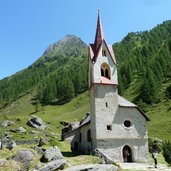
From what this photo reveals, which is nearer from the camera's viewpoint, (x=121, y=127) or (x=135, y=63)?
(x=121, y=127)

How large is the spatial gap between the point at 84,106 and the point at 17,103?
68.8 m

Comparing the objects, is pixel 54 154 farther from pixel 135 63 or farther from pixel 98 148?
pixel 135 63

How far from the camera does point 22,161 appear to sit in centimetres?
3453

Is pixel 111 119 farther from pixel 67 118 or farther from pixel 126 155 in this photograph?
pixel 67 118

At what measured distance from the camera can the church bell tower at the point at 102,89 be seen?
147 feet

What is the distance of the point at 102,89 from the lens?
153ft

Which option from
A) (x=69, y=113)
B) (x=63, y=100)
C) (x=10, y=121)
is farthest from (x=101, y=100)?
(x=63, y=100)

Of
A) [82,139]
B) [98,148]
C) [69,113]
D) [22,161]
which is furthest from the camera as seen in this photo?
[69,113]

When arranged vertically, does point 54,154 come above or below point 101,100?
below

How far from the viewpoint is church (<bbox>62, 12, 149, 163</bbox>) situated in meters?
44.4

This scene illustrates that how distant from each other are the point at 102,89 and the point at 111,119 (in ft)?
16.5

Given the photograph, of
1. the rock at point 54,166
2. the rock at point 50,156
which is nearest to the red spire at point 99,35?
the rock at point 50,156

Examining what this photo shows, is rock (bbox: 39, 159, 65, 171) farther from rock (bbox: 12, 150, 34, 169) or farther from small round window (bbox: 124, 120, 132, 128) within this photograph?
small round window (bbox: 124, 120, 132, 128)

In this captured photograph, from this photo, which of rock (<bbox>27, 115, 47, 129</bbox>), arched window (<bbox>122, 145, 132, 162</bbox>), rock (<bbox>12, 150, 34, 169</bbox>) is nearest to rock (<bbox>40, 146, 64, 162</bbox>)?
rock (<bbox>12, 150, 34, 169</bbox>)
